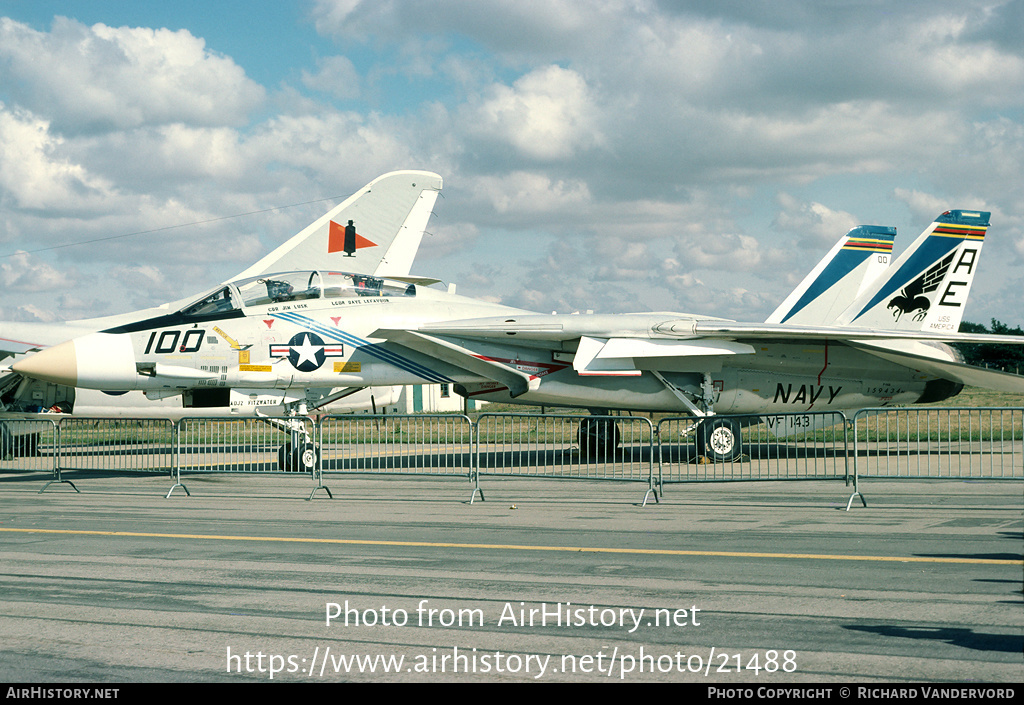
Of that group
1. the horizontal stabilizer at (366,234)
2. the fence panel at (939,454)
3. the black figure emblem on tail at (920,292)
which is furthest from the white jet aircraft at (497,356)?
the horizontal stabilizer at (366,234)

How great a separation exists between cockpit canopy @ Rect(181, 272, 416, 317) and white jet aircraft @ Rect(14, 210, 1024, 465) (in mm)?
23

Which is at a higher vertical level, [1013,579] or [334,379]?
[334,379]

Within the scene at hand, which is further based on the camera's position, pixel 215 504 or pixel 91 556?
pixel 215 504

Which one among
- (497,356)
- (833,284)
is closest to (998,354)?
(833,284)

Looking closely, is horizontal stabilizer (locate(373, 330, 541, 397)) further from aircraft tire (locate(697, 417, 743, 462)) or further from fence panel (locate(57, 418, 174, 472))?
fence panel (locate(57, 418, 174, 472))

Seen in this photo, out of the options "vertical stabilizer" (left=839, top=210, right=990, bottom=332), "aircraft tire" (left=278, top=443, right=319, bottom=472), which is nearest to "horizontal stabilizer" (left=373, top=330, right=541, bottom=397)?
"aircraft tire" (left=278, top=443, right=319, bottom=472)

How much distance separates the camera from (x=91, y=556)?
23.4ft

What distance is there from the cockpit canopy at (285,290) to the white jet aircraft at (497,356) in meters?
0.02

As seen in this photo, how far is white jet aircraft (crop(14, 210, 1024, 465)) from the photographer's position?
13211 mm

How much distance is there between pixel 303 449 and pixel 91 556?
20.8 ft

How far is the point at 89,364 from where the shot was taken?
41.0ft

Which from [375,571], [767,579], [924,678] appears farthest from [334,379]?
[924,678]

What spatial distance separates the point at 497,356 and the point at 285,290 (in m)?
3.43

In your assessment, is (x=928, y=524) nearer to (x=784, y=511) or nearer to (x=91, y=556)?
(x=784, y=511)
